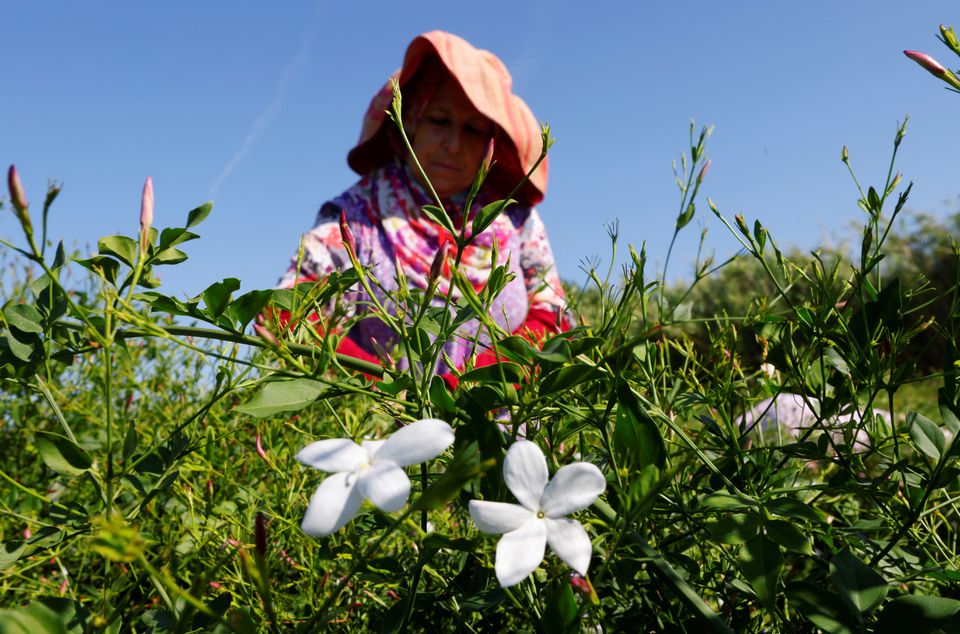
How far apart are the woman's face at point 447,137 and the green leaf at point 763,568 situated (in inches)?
88.7

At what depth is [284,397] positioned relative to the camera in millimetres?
331

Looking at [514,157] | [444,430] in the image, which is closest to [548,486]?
[444,430]

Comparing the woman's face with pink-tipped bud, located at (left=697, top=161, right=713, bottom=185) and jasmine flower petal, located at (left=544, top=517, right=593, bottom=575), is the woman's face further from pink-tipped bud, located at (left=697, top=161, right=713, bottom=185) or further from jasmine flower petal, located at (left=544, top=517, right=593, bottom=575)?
jasmine flower petal, located at (left=544, top=517, right=593, bottom=575)

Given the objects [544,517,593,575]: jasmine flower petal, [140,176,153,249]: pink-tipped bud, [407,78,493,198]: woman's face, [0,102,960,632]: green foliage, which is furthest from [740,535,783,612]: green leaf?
[407,78,493,198]: woman's face

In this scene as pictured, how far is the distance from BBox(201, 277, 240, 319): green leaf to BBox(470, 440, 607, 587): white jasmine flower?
18 cm

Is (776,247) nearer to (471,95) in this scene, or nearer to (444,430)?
(444,430)

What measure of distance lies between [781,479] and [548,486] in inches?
9.6

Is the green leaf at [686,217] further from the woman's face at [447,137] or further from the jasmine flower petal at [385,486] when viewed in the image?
the woman's face at [447,137]

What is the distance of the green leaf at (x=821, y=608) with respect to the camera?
0.30 meters

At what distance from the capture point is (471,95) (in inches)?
95.8

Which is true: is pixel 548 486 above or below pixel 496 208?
below

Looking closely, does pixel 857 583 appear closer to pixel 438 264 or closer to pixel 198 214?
pixel 438 264

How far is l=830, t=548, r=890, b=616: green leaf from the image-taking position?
0.98ft

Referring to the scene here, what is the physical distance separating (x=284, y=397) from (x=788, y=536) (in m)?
0.23
